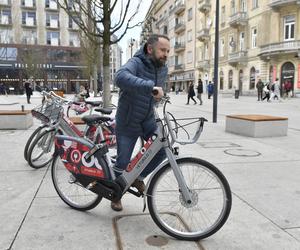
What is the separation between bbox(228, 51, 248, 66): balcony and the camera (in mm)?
42281

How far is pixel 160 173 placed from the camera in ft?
10.5

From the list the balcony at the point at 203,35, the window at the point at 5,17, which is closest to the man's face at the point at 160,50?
the balcony at the point at 203,35

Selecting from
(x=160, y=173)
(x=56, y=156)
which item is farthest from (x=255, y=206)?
(x=56, y=156)

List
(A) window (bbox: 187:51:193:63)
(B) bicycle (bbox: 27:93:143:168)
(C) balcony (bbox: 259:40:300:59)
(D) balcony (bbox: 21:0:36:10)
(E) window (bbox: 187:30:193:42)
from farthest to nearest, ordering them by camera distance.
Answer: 1. (A) window (bbox: 187:51:193:63)
2. (E) window (bbox: 187:30:193:42)
3. (D) balcony (bbox: 21:0:36:10)
4. (C) balcony (bbox: 259:40:300:59)
5. (B) bicycle (bbox: 27:93:143:168)

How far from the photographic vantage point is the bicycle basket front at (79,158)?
3.52 m

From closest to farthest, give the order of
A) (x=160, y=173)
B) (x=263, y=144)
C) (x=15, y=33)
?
(x=160, y=173)
(x=263, y=144)
(x=15, y=33)

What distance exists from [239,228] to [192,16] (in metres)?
60.5

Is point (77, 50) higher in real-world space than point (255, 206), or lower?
higher

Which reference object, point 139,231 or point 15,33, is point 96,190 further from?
point 15,33

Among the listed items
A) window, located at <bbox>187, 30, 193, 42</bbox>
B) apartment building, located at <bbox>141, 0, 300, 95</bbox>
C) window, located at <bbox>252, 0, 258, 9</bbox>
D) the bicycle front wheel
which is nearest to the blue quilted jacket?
the bicycle front wheel

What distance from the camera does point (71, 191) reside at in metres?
4.04

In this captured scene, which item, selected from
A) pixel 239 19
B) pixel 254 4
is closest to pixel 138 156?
pixel 254 4

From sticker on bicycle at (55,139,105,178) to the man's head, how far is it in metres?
1.12

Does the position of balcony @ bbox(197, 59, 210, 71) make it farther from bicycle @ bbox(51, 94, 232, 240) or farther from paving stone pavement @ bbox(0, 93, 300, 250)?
bicycle @ bbox(51, 94, 232, 240)
